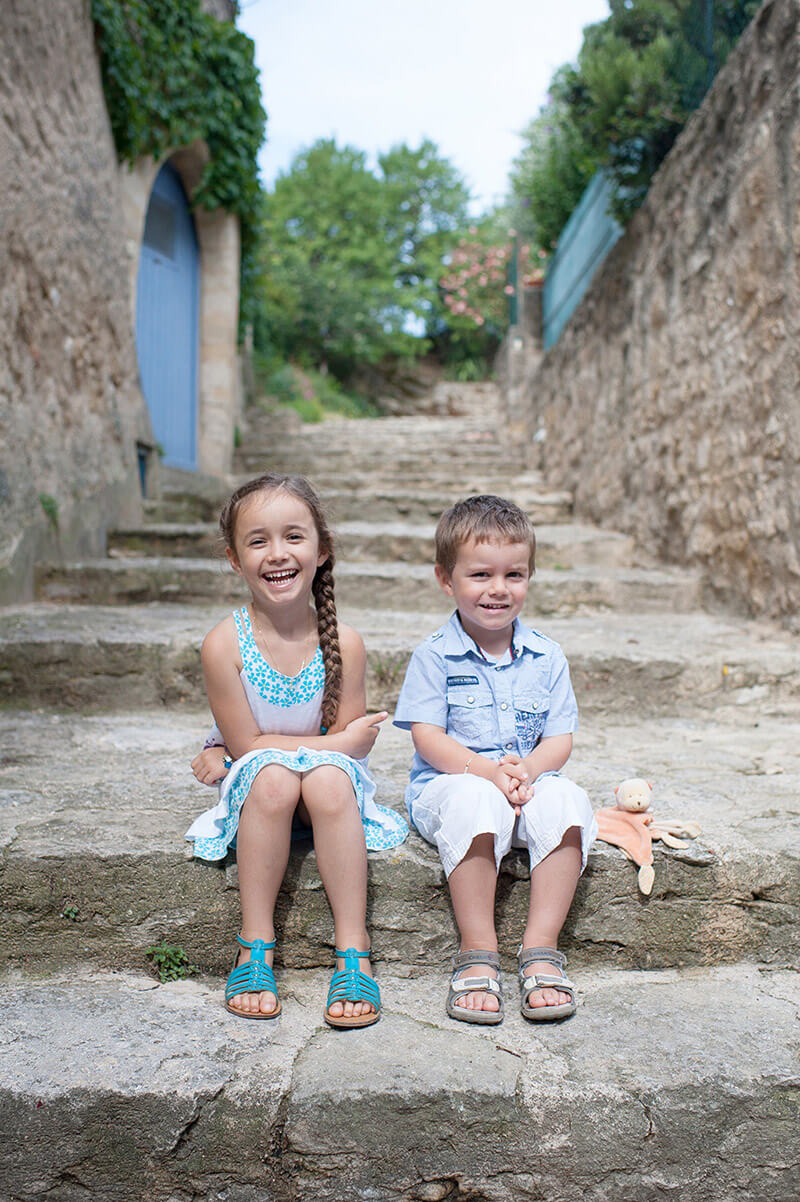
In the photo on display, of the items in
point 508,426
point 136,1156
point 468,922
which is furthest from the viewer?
point 508,426

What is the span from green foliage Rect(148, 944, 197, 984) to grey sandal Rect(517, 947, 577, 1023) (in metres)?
0.62

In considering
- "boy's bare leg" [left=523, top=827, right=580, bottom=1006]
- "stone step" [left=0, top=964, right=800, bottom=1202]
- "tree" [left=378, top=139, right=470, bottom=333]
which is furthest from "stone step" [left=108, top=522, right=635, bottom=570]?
"tree" [left=378, top=139, right=470, bottom=333]

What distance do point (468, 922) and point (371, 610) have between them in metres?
2.14

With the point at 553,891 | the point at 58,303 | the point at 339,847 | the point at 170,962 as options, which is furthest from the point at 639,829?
the point at 58,303

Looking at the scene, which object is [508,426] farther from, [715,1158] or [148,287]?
[715,1158]

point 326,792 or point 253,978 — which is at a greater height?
point 326,792

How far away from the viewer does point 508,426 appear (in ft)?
28.7

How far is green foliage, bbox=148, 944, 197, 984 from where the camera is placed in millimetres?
1597

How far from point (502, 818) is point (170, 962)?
0.69 m

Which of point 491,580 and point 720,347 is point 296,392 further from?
point 491,580

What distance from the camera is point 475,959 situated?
4.99ft

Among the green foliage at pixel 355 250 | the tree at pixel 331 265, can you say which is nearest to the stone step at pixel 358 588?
the tree at pixel 331 265

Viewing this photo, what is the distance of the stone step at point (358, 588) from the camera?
365cm

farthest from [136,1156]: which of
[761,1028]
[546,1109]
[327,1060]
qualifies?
[761,1028]
